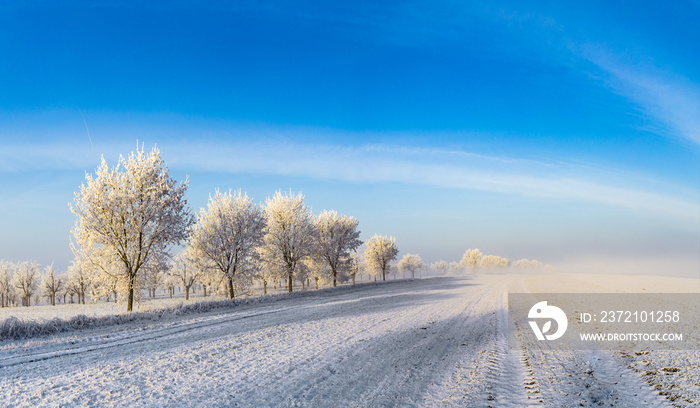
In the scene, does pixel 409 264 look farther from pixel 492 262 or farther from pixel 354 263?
pixel 354 263

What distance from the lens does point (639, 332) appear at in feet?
38.4

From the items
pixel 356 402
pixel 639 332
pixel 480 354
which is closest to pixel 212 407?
pixel 356 402

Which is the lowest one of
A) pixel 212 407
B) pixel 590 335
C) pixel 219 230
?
pixel 590 335

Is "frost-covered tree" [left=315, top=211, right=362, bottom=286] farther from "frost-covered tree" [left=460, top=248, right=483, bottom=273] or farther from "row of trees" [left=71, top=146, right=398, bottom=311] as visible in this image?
"frost-covered tree" [left=460, top=248, right=483, bottom=273]

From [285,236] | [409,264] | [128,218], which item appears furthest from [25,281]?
[409,264]

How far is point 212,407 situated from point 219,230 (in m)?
27.1

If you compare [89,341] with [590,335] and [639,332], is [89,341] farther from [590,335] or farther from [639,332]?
[639,332]

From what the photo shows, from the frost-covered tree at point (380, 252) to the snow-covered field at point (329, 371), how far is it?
204ft

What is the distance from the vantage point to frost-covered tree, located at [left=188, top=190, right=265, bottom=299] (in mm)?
31297

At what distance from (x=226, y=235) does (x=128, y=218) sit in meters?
10.5

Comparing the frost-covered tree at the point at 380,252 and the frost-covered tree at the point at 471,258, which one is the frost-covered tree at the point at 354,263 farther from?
the frost-covered tree at the point at 471,258

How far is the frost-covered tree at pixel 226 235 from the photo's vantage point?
31.3 m

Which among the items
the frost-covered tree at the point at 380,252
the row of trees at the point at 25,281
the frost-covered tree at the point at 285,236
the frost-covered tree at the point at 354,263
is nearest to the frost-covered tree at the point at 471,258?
the frost-covered tree at the point at 380,252

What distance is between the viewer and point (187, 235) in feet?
78.1
